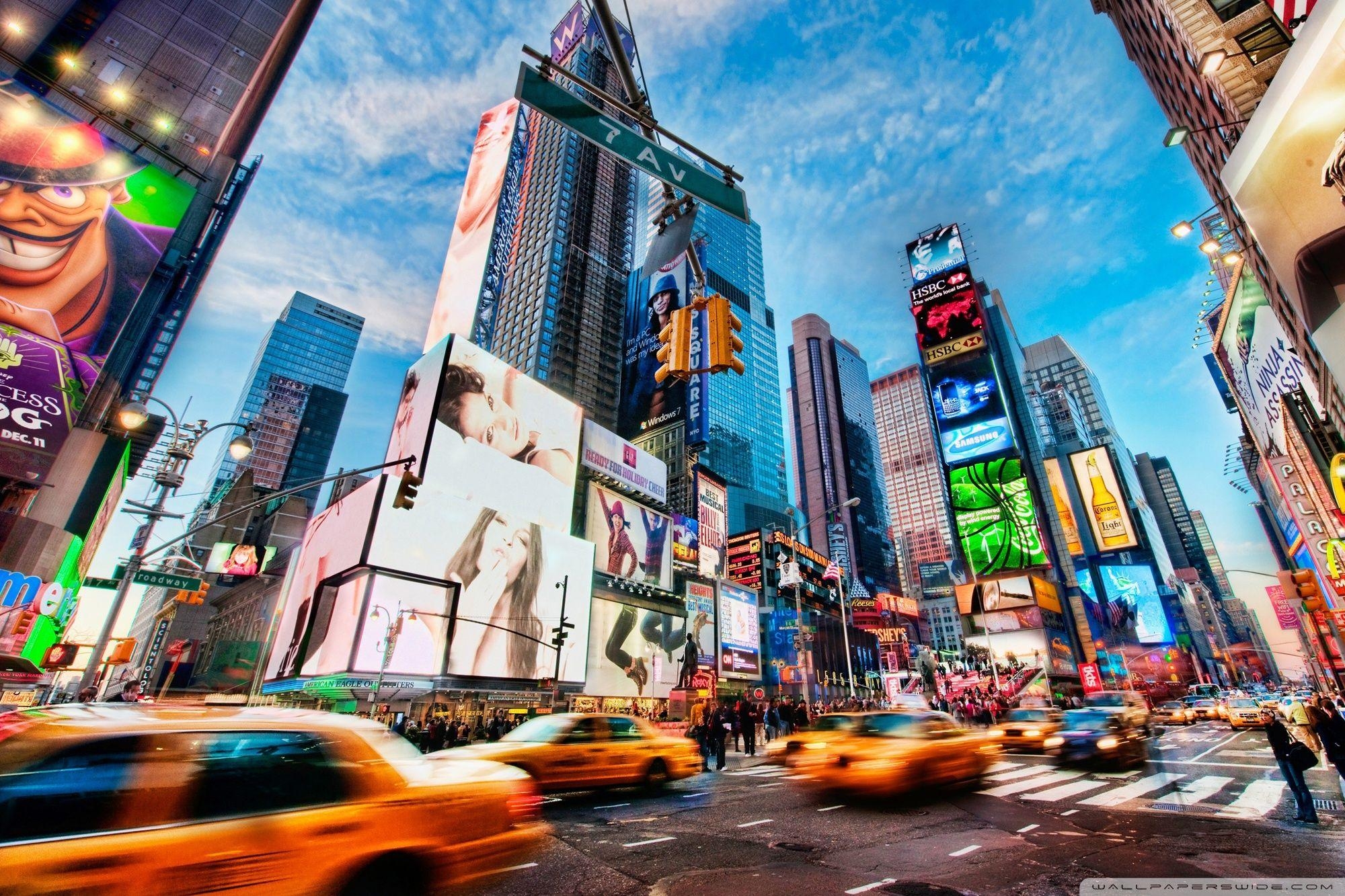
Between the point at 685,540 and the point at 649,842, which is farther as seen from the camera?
the point at 685,540

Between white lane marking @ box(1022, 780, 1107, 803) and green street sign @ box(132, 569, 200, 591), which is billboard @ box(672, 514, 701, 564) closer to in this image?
green street sign @ box(132, 569, 200, 591)

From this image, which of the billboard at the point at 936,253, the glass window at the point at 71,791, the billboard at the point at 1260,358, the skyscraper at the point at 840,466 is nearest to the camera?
the glass window at the point at 71,791

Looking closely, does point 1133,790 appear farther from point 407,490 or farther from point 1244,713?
point 1244,713

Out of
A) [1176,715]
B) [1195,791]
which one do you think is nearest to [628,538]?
[1176,715]

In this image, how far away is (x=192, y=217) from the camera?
5312 cm

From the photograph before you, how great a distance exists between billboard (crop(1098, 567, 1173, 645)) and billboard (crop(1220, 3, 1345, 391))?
332 feet

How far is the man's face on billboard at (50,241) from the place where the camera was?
92.9 feet

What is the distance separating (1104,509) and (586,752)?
89.8 metres

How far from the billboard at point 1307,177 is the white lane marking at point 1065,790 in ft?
32.1

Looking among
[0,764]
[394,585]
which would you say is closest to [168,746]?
[0,764]

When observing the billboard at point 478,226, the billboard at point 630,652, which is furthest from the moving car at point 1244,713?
the billboard at point 478,226

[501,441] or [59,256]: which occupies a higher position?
[59,256]

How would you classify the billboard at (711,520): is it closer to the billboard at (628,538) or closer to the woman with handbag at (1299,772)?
the billboard at (628,538)

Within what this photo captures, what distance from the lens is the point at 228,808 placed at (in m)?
3.66
